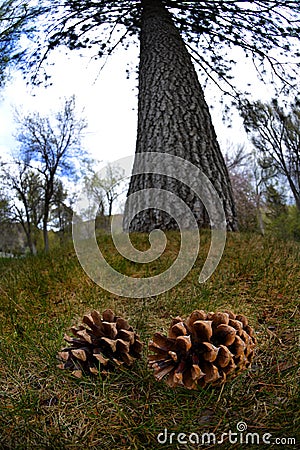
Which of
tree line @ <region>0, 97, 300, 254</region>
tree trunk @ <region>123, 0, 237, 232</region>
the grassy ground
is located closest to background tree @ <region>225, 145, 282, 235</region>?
tree line @ <region>0, 97, 300, 254</region>

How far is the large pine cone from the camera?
0.98m

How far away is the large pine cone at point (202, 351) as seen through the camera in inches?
38.7

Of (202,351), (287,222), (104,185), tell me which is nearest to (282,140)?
(287,222)

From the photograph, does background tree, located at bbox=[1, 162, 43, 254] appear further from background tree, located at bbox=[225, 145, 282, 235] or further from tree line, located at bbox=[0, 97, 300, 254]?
background tree, located at bbox=[225, 145, 282, 235]

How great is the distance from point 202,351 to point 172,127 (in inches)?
107

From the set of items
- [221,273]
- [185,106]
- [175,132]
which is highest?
[185,106]

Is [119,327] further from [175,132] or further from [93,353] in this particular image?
[175,132]

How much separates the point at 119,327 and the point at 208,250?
129cm

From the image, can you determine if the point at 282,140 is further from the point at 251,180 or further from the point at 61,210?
the point at 61,210

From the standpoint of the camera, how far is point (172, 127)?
3391 millimetres

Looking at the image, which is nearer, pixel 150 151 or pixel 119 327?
pixel 119 327

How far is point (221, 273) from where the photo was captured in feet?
6.46

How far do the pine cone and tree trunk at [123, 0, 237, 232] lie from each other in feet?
6.31

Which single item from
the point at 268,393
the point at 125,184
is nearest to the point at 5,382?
the point at 268,393
